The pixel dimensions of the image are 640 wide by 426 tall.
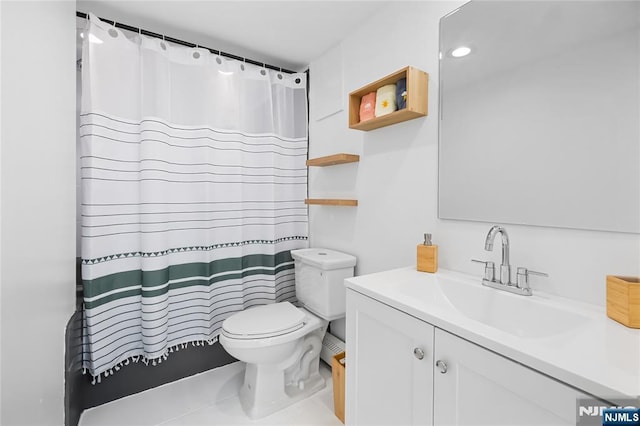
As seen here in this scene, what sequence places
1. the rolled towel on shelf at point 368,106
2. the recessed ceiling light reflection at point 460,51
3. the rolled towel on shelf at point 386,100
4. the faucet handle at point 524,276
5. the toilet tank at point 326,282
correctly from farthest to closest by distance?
the toilet tank at point 326,282
the rolled towel on shelf at point 368,106
the rolled towel on shelf at point 386,100
the recessed ceiling light reflection at point 460,51
the faucet handle at point 524,276

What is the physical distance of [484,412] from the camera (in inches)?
28.3

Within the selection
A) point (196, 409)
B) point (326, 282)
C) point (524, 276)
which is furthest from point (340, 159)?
point (196, 409)

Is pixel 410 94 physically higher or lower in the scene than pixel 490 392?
higher

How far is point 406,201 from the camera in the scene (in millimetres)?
1491

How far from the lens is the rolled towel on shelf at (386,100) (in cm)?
144

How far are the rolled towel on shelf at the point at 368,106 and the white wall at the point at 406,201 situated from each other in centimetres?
12

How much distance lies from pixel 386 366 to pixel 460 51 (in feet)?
4.29

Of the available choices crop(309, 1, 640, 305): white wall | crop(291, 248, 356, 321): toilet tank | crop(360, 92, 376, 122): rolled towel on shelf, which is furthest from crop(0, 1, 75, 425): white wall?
crop(309, 1, 640, 305): white wall

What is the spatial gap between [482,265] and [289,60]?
1.93 m

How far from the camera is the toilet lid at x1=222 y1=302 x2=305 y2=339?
4.92 feet

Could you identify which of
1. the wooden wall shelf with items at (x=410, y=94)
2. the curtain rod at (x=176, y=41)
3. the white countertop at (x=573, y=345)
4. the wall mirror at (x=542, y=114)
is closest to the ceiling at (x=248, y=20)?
the curtain rod at (x=176, y=41)

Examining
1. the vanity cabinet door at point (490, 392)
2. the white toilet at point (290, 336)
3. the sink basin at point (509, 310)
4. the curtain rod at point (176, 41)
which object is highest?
the curtain rod at point (176, 41)

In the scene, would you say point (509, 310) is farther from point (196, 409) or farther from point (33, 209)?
point (196, 409)

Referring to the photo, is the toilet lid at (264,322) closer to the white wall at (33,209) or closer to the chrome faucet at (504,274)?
the white wall at (33,209)
